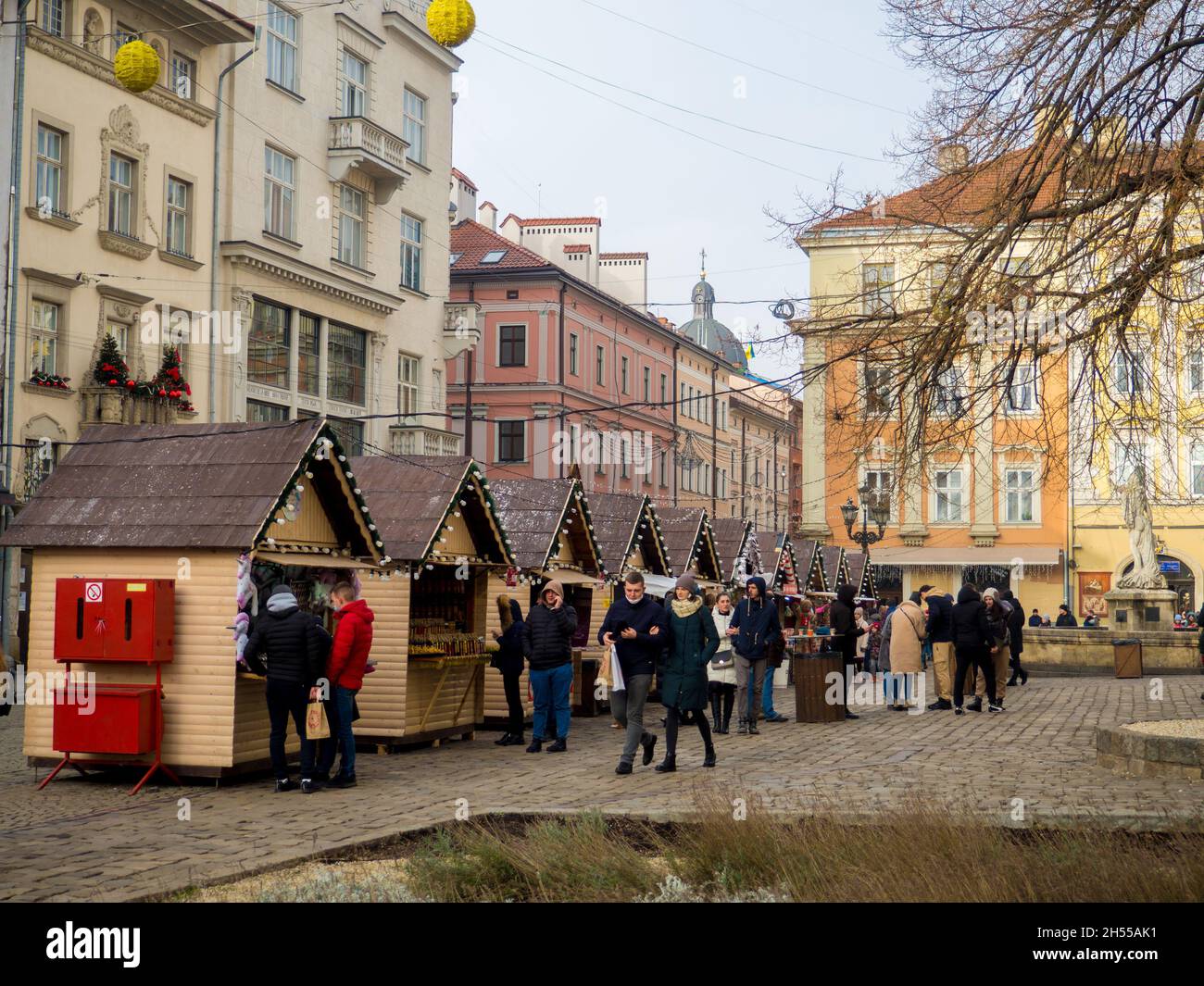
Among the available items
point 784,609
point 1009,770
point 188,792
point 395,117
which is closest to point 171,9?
point 395,117

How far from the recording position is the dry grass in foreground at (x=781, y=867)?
7.83m

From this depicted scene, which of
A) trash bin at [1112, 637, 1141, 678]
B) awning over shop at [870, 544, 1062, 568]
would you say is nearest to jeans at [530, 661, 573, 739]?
trash bin at [1112, 637, 1141, 678]

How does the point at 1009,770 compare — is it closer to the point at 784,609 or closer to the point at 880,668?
the point at 880,668

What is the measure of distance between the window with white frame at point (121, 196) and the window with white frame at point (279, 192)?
5.11 metres

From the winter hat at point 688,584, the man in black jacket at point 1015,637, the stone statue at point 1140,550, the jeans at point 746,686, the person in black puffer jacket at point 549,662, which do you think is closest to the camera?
the winter hat at point 688,584

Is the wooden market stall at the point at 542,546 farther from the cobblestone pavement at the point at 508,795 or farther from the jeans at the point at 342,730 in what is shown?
the jeans at the point at 342,730

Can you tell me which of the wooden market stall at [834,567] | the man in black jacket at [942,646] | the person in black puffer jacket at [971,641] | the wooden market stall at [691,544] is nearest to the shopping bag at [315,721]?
the person in black puffer jacket at [971,641]

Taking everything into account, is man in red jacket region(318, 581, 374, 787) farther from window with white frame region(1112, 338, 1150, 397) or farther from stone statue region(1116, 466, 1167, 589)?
stone statue region(1116, 466, 1167, 589)

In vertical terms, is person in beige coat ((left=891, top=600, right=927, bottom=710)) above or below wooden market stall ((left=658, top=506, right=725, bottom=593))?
below

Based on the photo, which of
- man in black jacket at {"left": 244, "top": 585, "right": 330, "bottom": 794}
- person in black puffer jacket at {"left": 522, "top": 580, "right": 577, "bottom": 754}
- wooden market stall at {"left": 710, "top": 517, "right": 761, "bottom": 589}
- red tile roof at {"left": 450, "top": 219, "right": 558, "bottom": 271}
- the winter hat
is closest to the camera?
man in black jacket at {"left": 244, "top": 585, "right": 330, "bottom": 794}

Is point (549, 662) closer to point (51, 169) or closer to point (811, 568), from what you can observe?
point (51, 169)

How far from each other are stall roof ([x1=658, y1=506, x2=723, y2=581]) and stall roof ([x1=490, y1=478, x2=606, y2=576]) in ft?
17.9

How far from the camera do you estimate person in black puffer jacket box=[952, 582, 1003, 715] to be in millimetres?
23438
